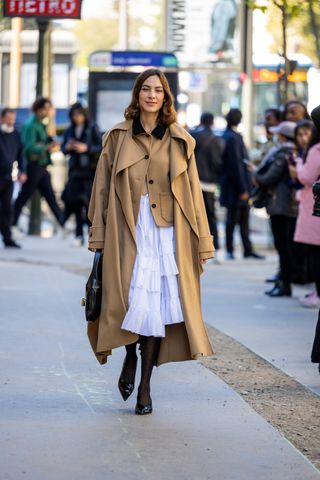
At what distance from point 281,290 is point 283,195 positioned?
95 cm

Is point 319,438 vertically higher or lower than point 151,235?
lower

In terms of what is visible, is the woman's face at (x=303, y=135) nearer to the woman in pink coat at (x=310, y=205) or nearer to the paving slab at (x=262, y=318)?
the woman in pink coat at (x=310, y=205)

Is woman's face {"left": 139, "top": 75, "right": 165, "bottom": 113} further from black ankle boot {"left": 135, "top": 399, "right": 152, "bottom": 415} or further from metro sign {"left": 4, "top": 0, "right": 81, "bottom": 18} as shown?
metro sign {"left": 4, "top": 0, "right": 81, "bottom": 18}

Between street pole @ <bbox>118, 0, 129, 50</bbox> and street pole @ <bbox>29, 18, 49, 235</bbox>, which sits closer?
street pole @ <bbox>29, 18, 49, 235</bbox>

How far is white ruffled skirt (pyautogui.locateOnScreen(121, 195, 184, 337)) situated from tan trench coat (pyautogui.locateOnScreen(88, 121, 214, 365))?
37 millimetres

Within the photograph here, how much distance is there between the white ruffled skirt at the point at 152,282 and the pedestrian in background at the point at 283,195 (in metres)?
5.74

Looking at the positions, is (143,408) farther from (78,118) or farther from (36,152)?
(36,152)

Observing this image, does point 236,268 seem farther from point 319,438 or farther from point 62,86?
point 62,86

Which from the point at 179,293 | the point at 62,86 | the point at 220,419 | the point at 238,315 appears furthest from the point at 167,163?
the point at 62,86

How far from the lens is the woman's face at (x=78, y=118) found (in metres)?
18.1

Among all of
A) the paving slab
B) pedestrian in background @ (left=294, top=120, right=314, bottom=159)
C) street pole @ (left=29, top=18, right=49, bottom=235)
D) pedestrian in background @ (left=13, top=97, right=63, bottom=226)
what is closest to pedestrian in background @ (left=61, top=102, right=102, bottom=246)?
pedestrian in background @ (left=13, top=97, right=63, bottom=226)

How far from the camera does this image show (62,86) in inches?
1545

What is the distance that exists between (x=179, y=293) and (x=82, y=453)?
1.19 m

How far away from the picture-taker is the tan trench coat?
23.3 feet
